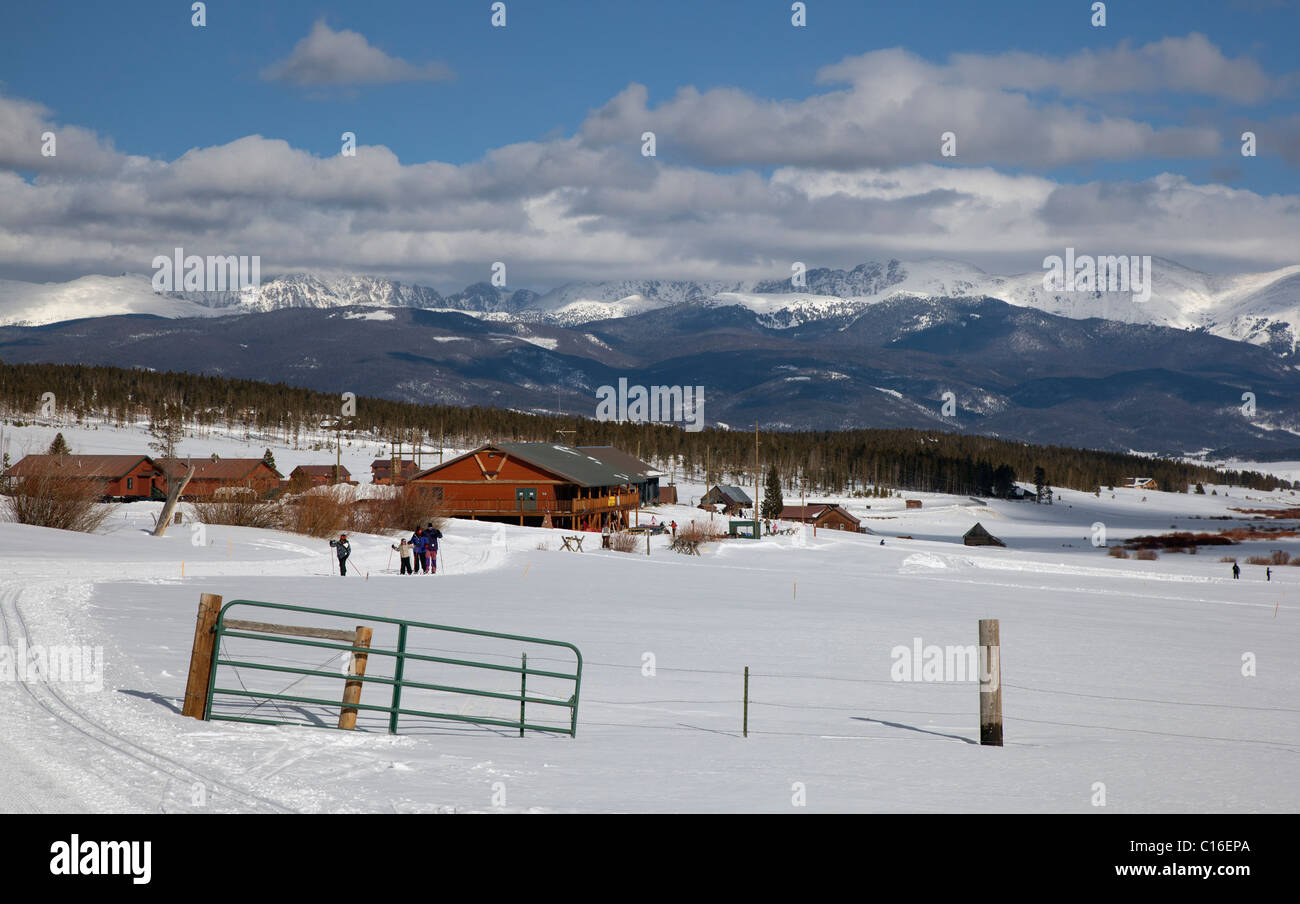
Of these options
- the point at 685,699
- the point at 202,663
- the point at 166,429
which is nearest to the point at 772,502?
the point at 166,429

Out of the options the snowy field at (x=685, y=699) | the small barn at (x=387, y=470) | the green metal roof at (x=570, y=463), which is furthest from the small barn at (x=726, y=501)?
the snowy field at (x=685, y=699)

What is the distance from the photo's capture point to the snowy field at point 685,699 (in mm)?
10094

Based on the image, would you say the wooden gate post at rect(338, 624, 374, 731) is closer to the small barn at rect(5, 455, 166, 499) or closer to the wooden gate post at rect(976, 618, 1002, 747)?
the wooden gate post at rect(976, 618, 1002, 747)

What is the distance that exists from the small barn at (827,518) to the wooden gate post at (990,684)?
9687 cm

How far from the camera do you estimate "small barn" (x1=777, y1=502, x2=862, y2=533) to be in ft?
369

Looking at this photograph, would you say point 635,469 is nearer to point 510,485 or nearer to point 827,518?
point 827,518

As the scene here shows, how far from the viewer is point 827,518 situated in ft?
375

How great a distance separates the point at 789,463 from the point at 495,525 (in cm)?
13066

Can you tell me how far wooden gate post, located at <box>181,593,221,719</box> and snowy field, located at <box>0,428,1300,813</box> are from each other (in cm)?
25

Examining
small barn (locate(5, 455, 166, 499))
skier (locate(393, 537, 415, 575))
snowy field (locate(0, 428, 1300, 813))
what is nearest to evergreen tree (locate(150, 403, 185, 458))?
small barn (locate(5, 455, 166, 499))

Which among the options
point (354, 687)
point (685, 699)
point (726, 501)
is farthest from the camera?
point (726, 501)

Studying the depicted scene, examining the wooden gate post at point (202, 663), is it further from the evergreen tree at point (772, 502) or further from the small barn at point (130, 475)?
the evergreen tree at point (772, 502)

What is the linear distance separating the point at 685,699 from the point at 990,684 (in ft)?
18.6

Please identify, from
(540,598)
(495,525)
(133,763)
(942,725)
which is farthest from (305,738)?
(495,525)
